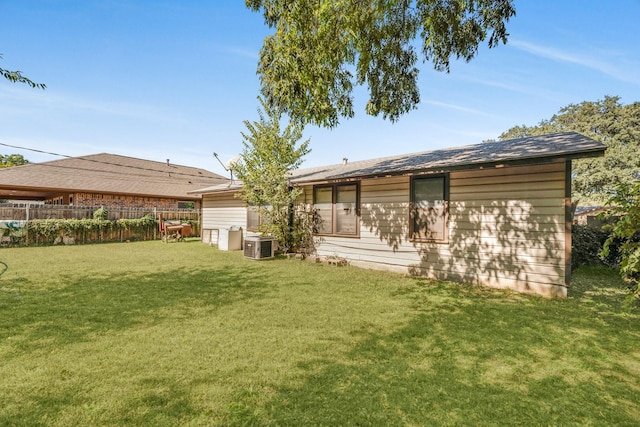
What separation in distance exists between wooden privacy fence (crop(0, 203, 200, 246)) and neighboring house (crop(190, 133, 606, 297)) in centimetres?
1241

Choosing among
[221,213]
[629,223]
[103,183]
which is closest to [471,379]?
[629,223]

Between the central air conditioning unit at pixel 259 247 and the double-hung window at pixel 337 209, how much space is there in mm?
1721

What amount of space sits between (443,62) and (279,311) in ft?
20.6

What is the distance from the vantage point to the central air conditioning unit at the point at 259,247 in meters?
10.0

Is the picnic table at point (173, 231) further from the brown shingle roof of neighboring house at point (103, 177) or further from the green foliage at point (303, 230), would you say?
the green foliage at point (303, 230)

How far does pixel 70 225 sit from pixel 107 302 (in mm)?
12015

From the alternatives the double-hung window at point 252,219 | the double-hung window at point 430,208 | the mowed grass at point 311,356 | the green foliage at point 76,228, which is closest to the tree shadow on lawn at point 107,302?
the mowed grass at point 311,356

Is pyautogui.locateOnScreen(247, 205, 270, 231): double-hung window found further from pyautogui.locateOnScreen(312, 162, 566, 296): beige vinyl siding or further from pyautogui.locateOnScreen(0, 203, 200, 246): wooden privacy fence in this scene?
pyautogui.locateOnScreen(0, 203, 200, 246): wooden privacy fence

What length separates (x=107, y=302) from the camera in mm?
5035

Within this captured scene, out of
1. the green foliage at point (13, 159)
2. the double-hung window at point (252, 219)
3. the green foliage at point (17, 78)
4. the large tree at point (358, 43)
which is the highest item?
the green foliage at point (13, 159)

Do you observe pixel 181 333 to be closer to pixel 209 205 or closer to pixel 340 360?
pixel 340 360

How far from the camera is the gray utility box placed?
41.3ft

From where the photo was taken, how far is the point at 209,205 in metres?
15.4

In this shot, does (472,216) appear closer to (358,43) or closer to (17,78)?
(358,43)
